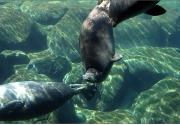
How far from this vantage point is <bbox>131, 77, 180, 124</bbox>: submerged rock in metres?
9.58

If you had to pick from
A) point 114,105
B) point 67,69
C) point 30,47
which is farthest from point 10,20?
point 114,105

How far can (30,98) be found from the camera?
5.98m

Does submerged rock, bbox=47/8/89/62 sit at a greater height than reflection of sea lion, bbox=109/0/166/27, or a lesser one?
lesser

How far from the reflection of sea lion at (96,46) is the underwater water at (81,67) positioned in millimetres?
6155

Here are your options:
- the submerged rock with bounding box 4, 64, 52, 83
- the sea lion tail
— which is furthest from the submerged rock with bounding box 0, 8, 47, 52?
the sea lion tail

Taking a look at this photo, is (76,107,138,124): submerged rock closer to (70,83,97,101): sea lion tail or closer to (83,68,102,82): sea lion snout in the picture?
(70,83,97,101): sea lion tail

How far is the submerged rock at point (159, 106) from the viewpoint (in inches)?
377

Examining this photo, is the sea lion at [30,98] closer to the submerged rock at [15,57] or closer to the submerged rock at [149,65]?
the submerged rock at [15,57]

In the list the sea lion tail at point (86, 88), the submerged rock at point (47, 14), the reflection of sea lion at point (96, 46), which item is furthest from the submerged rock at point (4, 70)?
the reflection of sea lion at point (96, 46)

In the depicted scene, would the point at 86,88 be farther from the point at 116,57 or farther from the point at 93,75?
the point at 93,75

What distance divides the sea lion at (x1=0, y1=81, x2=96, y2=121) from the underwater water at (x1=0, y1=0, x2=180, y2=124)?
5.85 ft

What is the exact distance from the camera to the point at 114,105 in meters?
12.0

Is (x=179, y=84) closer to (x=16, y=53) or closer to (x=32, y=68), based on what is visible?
(x=32, y=68)

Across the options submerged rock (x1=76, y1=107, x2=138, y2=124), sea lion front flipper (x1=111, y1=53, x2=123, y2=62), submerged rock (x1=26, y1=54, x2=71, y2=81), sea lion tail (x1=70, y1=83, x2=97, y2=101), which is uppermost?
sea lion front flipper (x1=111, y1=53, x2=123, y2=62)
